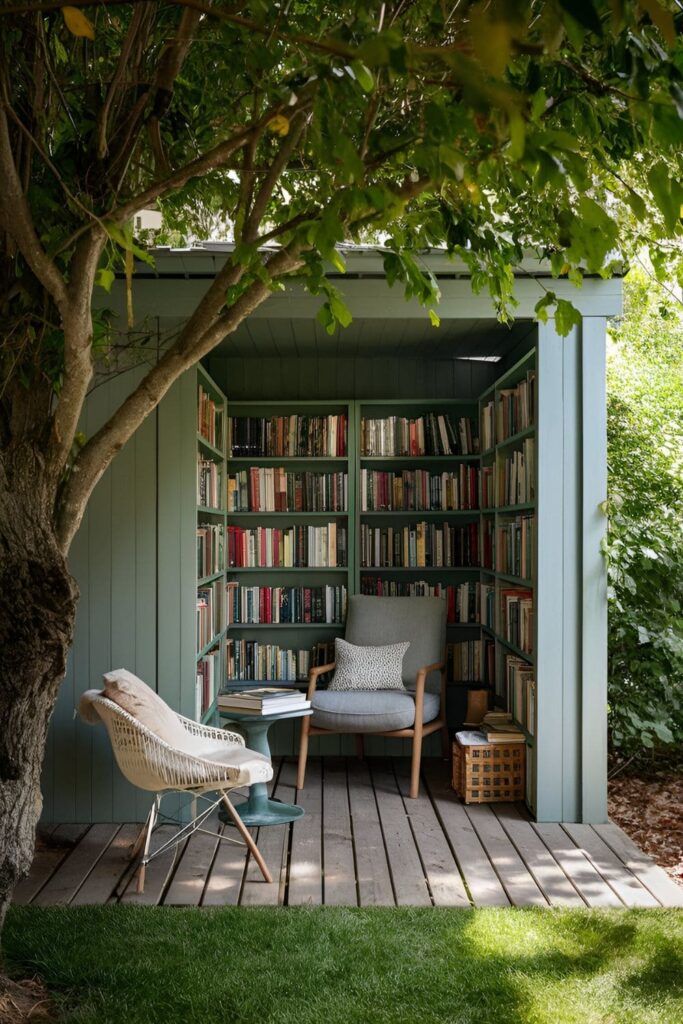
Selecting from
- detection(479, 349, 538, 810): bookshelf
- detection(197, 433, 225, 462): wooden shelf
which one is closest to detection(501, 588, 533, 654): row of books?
detection(479, 349, 538, 810): bookshelf

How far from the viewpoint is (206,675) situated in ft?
17.0

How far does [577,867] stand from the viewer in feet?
13.5

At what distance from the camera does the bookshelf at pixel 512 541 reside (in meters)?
5.00

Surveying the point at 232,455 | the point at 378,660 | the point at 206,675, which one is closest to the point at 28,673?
the point at 206,675

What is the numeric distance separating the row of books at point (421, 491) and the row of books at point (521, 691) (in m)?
1.25

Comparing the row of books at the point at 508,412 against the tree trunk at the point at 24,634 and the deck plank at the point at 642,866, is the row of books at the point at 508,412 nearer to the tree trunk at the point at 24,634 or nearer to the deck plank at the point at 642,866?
the deck plank at the point at 642,866

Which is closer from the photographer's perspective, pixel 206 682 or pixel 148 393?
pixel 148 393

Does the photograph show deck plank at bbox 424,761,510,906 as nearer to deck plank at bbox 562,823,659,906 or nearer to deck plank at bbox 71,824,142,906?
deck plank at bbox 562,823,659,906

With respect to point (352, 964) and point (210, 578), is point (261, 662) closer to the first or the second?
point (210, 578)

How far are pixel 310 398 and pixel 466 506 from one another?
128cm

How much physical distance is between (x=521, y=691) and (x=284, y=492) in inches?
84.3

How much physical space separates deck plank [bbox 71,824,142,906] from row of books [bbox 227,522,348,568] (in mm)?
2111

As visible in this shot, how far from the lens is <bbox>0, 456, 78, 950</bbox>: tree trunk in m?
2.68

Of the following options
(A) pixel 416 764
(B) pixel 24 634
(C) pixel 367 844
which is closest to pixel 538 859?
(C) pixel 367 844
